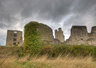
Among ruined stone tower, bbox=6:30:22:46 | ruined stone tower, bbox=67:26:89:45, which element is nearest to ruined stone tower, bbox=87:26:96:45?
ruined stone tower, bbox=67:26:89:45

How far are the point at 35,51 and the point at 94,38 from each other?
12637 mm

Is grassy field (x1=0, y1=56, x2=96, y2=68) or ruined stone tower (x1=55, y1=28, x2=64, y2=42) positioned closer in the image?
grassy field (x1=0, y1=56, x2=96, y2=68)

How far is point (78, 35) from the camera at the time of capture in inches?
698

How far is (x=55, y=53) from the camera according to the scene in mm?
9430

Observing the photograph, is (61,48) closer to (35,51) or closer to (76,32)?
(35,51)

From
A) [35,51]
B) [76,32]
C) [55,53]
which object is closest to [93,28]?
[76,32]

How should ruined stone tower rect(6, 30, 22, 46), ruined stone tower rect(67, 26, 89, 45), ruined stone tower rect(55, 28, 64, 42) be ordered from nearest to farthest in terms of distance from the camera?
1. ruined stone tower rect(67, 26, 89, 45)
2. ruined stone tower rect(6, 30, 22, 46)
3. ruined stone tower rect(55, 28, 64, 42)

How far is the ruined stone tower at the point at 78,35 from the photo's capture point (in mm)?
17625

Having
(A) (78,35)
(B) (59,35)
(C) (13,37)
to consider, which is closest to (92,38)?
(A) (78,35)

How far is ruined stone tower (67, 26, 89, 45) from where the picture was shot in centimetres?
1762

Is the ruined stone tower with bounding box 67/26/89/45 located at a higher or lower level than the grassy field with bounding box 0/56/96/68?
higher

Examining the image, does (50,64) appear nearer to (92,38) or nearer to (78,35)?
(78,35)

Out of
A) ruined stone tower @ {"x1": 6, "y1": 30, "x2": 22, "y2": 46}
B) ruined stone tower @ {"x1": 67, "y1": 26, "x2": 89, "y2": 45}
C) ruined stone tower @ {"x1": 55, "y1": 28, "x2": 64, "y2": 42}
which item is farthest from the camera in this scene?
ruined stone tower @ {"x1": 55, "y1": 28, "x2": 64, "y2": 42}

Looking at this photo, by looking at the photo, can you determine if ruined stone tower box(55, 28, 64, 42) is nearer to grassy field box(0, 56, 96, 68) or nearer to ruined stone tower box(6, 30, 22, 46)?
ruined stone tower box(6, 30, 22, 46)
